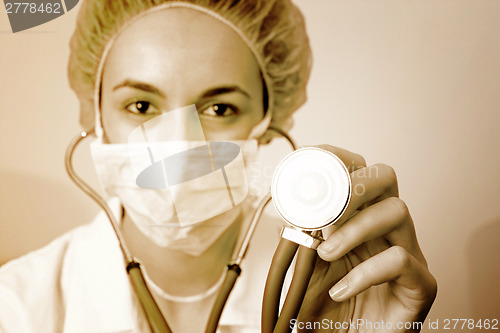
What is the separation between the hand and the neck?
22 centimetres

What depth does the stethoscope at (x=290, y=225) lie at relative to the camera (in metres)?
0.63

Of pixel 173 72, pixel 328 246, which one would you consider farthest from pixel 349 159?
pixel 173 72

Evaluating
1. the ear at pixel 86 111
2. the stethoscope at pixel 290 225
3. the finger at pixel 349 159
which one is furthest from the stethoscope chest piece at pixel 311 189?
the ear at pixel 86 111

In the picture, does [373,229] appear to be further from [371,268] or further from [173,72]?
[173,72]

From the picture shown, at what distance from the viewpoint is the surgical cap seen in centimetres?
80

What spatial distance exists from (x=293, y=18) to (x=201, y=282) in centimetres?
63

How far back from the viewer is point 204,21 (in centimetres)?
80

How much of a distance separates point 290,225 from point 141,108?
1.33ft

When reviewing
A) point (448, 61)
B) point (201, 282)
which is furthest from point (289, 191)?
point (448, 61)

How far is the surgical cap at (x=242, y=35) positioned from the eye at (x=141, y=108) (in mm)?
94

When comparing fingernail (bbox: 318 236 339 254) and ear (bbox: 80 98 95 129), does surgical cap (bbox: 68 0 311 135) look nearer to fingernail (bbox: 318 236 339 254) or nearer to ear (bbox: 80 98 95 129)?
ear (bbox: 80 98 95 129)

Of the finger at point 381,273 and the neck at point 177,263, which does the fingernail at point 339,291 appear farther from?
the neck at point 177,263

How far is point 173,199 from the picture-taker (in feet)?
2.67

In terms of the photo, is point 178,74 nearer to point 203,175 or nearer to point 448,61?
point 203,175
